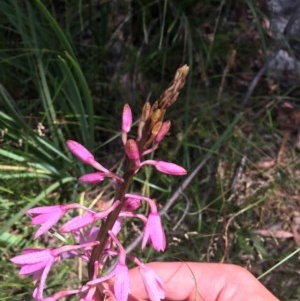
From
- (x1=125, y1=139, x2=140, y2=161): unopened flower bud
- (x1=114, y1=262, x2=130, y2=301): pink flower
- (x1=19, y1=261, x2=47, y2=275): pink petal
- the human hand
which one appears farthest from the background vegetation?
(x1=125, y1=139, x2=140, y2=161): unopened flower bud

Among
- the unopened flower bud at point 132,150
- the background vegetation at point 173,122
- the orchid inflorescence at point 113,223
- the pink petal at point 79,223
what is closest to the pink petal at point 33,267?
the orchid inflorescence at point 113,223

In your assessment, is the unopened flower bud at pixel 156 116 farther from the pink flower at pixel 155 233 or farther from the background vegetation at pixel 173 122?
the background vegetation at pixel 173 122

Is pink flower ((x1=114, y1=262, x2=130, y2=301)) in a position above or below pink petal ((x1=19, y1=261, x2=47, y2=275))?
above

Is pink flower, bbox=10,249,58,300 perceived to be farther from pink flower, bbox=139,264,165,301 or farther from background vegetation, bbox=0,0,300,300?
background vegetation, bbox=0,0,300,300

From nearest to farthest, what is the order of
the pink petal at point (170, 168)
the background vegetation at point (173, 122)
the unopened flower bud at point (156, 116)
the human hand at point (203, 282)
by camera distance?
the unopened flower bud at point (156, 116), the pink petal at point (170, 168), the human hand at point (203, 282), the background vegetation at point (173, 122)

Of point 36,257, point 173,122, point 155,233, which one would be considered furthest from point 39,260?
point 173,122
